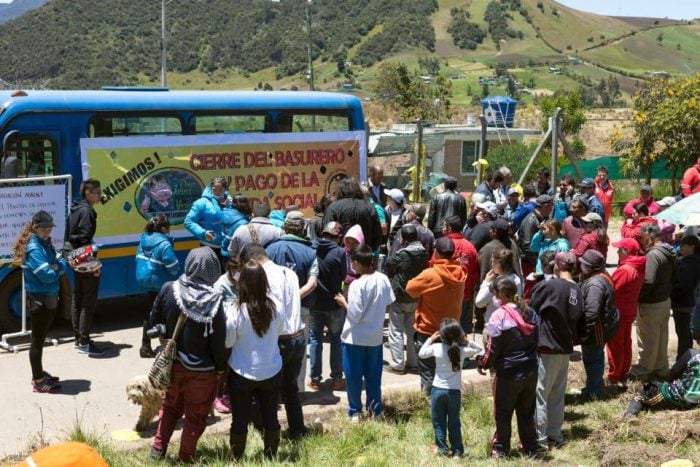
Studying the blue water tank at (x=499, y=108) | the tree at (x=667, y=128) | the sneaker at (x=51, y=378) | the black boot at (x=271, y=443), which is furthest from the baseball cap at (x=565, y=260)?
the blue water tank at (x=499, y=108)

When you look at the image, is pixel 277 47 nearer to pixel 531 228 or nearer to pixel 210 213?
pixel 210 213

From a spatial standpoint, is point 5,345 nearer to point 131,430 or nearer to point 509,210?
point 131,430

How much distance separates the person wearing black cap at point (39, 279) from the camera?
838cm

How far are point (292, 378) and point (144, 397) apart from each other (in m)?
1.35

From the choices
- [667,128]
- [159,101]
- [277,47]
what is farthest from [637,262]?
[277,47]

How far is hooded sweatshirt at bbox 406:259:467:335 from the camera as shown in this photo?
8.38 meters

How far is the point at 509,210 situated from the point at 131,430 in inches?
259

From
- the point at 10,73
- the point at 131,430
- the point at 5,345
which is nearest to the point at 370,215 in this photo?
the point at 131,430

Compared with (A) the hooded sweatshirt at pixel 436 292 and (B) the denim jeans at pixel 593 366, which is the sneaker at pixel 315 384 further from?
(B) the denim jeans at pixel 593 366

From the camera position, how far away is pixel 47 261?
8500mm

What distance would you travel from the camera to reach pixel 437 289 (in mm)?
8375

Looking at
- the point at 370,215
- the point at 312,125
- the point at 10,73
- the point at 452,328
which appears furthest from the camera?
the point at 10,73

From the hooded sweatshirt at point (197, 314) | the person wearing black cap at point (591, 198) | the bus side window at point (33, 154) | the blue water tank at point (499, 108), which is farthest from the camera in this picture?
the blue water tank at point (499, 108)

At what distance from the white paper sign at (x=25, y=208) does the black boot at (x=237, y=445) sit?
14.7ft
